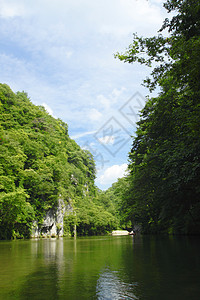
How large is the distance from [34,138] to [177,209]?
105 ft

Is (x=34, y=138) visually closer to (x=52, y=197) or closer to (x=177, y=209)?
(x=52, y=197)

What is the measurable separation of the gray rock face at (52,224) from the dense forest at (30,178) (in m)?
1.04

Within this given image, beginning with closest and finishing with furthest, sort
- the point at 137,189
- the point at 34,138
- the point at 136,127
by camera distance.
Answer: the point at 137,189 → the point at 136,127 → the point at 34,138

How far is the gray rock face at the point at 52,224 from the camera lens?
1422 inches

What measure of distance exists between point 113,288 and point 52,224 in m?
40.0

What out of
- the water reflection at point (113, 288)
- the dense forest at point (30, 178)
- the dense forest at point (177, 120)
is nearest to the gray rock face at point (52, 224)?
the dense forest at point (30, 178)

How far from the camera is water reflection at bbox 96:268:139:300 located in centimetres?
281

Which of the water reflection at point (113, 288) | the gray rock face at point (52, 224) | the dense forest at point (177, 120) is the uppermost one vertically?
the dense forest at point (177, 120)

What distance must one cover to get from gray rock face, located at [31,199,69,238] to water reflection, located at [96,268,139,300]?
33271 mm

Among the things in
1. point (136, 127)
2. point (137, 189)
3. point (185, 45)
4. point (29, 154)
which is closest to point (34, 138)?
point (29, 154)

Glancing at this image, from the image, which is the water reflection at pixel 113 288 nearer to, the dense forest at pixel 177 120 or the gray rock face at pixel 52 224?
the dense forest at pixel 177 120

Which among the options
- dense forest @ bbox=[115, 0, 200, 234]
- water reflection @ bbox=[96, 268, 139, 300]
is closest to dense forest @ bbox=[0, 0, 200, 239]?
dense forest @ bbox=[115, 0, 200, 234]

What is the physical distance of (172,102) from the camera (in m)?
13.8

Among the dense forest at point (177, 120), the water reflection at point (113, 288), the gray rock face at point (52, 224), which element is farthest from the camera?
the gray rock face at point (52, 224)
